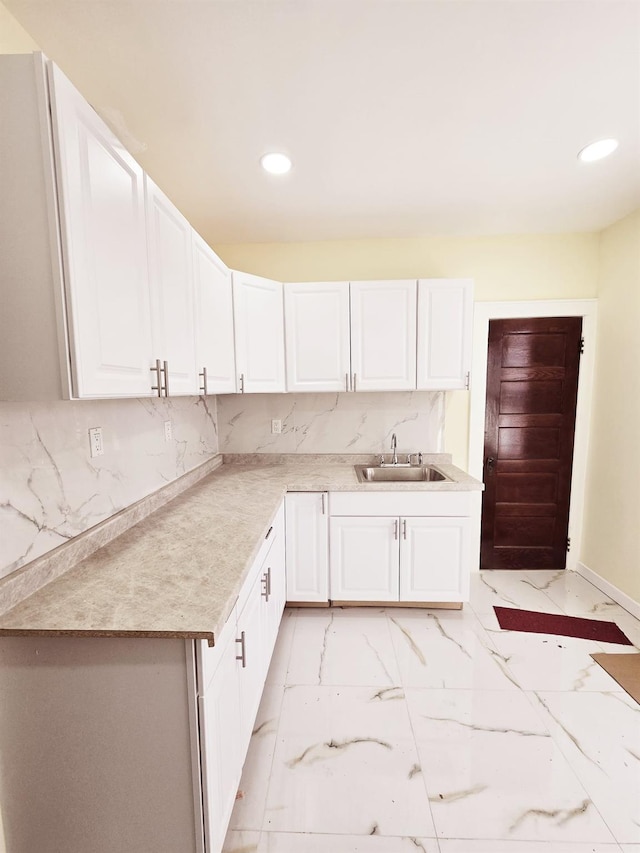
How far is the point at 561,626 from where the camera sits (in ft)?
7.49

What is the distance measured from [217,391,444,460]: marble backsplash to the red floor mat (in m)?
1.24

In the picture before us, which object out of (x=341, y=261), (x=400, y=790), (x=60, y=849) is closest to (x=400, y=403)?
(x=341, y=261)

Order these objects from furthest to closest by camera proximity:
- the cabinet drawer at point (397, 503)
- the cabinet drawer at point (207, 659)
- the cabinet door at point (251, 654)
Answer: the cabinet drawer at point (397, 503) < the cabinet door at point (251, 654) < the cabinet drawer at point (207, 659)

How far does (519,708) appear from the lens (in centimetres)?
169

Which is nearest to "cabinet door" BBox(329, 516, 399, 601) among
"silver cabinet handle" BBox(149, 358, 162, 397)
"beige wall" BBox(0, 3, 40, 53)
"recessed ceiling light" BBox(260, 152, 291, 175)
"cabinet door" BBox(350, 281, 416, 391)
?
"cabinet door" BBox(350, 281, 416, 391)

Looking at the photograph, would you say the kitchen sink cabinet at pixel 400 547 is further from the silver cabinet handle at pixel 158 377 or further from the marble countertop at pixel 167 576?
the silver cabinet handle at pixel 158 377

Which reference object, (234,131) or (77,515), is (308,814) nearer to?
(77,515)

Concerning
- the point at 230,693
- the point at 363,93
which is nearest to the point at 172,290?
the point at 363,93

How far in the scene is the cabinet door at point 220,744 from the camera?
95cm

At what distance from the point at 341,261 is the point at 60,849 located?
3.18m

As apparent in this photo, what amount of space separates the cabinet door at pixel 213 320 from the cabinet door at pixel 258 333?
83 millimetres

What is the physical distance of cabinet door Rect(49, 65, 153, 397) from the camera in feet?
2.76

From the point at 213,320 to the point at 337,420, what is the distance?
1327 mm

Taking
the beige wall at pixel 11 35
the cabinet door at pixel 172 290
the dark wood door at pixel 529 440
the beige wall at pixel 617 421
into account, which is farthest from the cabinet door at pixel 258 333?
the beige wall at pixel 617 421
